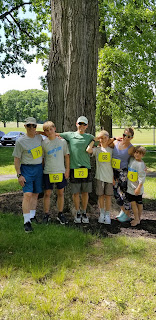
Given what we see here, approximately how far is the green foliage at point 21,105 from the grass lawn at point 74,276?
8696cm

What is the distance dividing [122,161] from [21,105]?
100051mm

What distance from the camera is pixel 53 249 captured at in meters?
4.18

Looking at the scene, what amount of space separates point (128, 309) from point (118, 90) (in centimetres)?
1404

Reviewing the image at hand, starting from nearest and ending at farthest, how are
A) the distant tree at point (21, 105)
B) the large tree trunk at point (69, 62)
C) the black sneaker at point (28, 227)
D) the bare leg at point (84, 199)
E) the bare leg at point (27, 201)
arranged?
the black sneaker at point (28, 227), the bare leg at point (27, 201), the bare leg at point (84, 199), the large tree trunk at point (69, 62), the distant tree at point (21, 105)

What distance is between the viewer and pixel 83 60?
5.79 m

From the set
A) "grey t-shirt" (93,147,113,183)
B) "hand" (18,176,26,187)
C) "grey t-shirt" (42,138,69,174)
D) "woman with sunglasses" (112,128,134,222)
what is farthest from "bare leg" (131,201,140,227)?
"hand" (18,176,26,187)

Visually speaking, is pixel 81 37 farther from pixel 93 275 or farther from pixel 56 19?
pixel 93 275

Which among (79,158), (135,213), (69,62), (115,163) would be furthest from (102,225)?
(69,62)

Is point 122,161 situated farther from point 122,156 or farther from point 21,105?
point 21,105

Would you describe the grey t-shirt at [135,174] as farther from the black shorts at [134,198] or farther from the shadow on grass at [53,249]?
the shadow on grass at [53,249]

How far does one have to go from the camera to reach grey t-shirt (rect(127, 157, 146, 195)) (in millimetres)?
5172

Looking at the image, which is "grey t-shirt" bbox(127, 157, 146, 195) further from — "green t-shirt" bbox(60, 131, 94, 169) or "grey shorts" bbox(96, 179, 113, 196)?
"green t-shirt" bbox(60, 131, 94, 169)

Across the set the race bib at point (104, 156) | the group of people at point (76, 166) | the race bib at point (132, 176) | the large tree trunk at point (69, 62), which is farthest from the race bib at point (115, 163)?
the large tree trunk at point (69, 62)

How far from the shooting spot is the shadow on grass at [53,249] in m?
3.71
